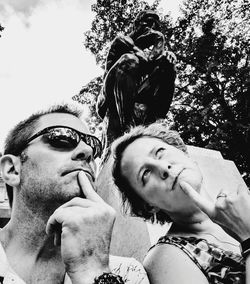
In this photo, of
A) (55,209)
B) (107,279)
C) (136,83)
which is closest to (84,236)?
(107,279)

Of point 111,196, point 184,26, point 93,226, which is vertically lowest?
point 111,196

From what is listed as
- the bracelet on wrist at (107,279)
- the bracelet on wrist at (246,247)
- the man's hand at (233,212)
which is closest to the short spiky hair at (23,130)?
the bracelet on wrist at (107,279)

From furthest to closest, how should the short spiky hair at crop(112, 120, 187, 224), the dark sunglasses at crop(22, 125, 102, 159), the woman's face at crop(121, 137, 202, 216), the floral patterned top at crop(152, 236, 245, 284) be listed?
the short spiky hair at crop(112, 120, 187, 224) < the dark sunglasses at crop(22, 125, 102, 159) < the woman's face at crop(121, 137, 202, 216) < the floral patterned top at crop(152, 236, 245, 284)

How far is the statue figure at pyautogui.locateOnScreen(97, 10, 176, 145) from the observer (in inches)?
143

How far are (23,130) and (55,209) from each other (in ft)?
1.76

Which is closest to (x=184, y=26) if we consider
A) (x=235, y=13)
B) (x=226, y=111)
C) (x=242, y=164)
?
(x=235, y=13)

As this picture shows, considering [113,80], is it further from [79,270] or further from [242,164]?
[242,164]

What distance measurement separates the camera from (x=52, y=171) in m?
1.76

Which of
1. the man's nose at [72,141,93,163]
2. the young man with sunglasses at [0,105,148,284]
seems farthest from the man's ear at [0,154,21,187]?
the man's nose at [72,141,93,163]

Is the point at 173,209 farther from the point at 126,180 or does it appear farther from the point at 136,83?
the point at 136,83

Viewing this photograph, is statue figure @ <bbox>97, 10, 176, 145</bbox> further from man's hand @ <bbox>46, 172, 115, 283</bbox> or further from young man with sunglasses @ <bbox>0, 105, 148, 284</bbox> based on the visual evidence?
man's hand @ <bbox>46, 172, 115, 283</bbox>

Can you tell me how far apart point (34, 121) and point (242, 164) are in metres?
13.4

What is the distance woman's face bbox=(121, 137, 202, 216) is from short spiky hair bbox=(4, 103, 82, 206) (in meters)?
0.51

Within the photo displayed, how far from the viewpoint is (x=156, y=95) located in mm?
3934
